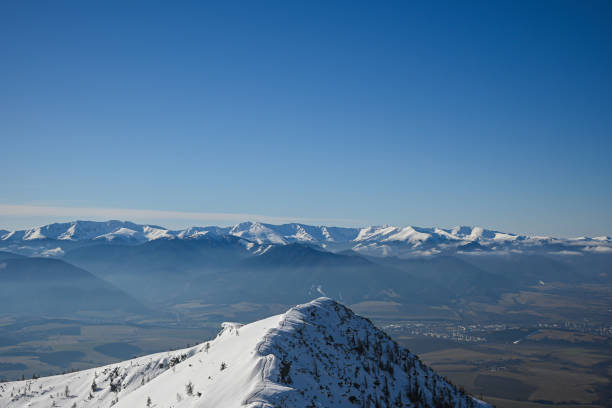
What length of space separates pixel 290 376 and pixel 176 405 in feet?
25.1

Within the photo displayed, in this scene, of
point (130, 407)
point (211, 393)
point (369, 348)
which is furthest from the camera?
point (369, 348)

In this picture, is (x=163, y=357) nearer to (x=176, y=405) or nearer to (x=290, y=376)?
(x=176, y=405)

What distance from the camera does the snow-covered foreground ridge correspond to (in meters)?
27.2

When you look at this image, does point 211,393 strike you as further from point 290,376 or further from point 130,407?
point 130,407

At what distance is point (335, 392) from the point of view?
29781mm

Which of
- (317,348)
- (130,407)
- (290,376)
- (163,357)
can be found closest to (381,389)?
(317,348)

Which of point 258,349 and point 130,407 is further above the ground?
point 258,349

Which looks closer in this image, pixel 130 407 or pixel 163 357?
pixel 130 407

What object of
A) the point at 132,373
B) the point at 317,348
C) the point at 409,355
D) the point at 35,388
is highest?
the point at 317,348

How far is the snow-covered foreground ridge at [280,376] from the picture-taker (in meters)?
27.2

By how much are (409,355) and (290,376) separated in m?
23.0

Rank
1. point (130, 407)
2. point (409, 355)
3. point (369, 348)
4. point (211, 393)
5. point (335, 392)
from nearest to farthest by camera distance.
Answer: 1. point (211, 393)
2. point (335, 392)
3. point (130, 407)
4. point (369, 348)
5. point (409, 355)

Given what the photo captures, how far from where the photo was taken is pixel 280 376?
90.6 feet

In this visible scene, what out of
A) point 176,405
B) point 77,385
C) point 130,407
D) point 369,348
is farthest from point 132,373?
point 369,348
